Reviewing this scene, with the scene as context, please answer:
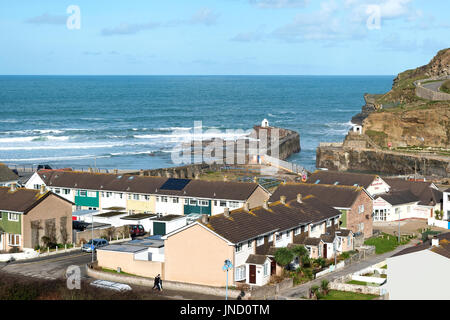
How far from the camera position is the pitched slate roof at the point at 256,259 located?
3575 cm

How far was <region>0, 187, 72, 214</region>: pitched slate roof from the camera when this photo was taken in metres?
43.5

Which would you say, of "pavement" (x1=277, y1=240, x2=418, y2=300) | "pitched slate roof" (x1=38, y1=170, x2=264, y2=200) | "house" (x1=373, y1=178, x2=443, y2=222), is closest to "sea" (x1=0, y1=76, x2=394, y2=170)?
"pitched slate roof" (x1=38, y1=170, x2=264, y2=200)

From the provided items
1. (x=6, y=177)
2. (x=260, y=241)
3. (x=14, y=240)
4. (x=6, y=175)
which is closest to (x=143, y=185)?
(x=14, y=240)

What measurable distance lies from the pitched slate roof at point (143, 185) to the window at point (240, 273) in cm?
1437

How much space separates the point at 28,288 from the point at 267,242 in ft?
43.9

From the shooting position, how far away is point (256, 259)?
35906mm

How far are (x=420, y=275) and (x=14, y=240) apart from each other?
25418 millimetres

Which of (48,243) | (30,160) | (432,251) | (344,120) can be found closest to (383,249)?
(432,251)

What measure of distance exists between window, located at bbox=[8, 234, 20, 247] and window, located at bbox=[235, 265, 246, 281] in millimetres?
15896

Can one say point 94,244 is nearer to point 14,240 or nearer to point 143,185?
point 14,240

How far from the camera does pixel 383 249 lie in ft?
147

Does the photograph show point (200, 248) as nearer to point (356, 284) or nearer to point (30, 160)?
point (356, 284)

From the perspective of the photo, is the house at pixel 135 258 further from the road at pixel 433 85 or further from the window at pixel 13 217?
the road at pixel 433 85

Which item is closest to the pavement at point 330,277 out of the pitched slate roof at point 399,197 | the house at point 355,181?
the pitched slate roof at point 399,197
